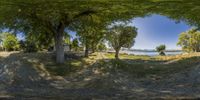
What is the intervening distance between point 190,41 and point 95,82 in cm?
5598

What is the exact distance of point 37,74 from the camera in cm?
3638

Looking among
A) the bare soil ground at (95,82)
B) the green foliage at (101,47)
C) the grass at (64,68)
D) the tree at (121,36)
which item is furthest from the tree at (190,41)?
the bare soil ground at (95,82)

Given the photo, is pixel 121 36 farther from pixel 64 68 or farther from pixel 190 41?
pixel 190 41

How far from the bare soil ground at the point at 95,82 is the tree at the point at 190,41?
139 feet

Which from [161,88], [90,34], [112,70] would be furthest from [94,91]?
[90,34]

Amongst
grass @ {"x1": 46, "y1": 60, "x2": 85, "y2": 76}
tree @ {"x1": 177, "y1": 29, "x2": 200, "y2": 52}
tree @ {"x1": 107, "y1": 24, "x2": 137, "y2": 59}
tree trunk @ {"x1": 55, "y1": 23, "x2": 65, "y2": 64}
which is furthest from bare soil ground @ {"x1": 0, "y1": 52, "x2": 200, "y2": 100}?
tree @ {"x1": 177, "y1": 29, "x2": 200, "y2": 52}

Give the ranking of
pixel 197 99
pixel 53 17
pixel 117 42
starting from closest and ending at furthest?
pixel 197 99 → pixel 53 17 → pixel 117 42

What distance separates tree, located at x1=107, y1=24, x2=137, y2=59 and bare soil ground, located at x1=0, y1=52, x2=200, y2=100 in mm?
20158

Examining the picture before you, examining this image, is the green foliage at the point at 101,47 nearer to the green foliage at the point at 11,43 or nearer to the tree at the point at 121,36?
the tree at the point at 121,36

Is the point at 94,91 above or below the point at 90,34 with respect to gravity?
below

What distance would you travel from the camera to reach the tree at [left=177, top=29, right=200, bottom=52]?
80688mm

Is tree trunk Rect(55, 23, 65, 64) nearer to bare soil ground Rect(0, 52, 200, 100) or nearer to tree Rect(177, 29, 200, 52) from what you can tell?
bare soil ground Rect(0, 52, 200, 100)

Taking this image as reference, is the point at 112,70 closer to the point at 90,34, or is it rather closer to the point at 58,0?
the point at 58,0

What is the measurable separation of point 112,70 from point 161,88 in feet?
21.3
